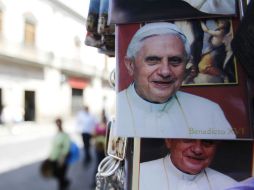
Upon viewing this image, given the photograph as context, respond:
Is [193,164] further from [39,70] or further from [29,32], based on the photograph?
[39,70]

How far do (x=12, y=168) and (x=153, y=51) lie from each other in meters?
6.10

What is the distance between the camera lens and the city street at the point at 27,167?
5.34 metres

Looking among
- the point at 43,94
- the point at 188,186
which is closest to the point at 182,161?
the point at 188,186

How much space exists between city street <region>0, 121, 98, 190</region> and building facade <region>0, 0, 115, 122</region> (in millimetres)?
2323

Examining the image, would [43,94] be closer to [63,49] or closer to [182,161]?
[63,49]

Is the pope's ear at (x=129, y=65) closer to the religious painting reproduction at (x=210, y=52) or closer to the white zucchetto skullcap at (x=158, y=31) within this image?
the white zucchetto skullcap at (x=158, y=31)

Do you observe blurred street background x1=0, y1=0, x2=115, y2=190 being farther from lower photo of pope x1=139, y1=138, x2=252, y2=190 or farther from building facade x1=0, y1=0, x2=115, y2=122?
lower photo of pope x1=139, y1=138, x2=252, y2=190

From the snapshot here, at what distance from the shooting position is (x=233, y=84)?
914 mm

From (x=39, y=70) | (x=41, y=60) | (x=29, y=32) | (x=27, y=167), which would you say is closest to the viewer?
(x=27, y=167)

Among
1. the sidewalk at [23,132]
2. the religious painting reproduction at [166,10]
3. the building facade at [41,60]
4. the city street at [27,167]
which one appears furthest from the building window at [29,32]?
the religious painting reproduction at [166,10]

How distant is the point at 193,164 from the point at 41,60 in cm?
1595

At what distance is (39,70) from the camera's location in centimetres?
1673

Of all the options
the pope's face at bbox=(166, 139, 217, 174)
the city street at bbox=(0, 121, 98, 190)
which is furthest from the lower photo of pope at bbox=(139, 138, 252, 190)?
the city street at bbox=(0, 121, 98, 190)

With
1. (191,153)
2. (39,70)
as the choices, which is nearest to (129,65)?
(191,153)
